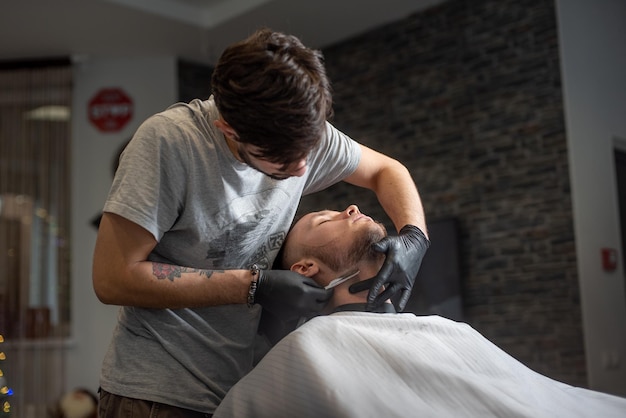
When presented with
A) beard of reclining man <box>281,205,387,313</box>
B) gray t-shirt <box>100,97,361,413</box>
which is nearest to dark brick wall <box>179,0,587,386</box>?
beard of reclining man <box>281,205,387,313</box>

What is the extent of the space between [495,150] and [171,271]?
3.84 metres

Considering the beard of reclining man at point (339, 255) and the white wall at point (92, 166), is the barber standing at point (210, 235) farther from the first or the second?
the white wall at point (92, 166)

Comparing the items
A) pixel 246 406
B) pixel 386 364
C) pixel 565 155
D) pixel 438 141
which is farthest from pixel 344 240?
pixel 438 141

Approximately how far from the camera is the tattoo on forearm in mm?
1552

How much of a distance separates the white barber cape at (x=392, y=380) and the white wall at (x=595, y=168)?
314 cm

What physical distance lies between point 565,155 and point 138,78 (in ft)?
11.3

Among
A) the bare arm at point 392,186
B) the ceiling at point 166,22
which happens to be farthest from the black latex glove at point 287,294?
the ceiling at point 166,22

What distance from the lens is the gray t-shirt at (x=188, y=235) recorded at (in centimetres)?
155

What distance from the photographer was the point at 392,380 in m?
1.53

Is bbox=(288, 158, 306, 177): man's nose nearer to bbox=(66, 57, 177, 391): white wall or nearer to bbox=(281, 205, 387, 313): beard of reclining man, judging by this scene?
bbox=(281, 205, 387, 313): beard of reclining man

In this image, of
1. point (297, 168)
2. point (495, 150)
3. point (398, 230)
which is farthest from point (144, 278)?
point (495, 150)

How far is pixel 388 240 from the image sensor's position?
1.77m

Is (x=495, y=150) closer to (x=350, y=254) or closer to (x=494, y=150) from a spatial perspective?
(x=494, y=150)

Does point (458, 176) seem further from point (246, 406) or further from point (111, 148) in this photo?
point (246, 406)
